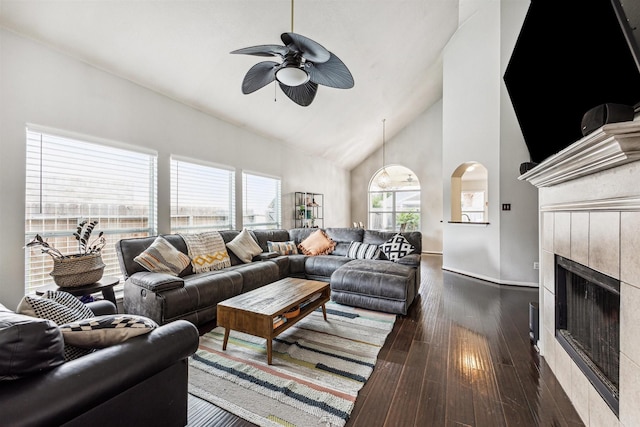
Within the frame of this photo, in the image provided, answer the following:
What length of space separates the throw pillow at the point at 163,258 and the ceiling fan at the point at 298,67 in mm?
1930

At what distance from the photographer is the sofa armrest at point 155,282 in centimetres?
245

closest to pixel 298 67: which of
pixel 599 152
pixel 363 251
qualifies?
pixel 599 152

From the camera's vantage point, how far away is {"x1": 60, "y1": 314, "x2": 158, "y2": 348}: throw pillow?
1103mm

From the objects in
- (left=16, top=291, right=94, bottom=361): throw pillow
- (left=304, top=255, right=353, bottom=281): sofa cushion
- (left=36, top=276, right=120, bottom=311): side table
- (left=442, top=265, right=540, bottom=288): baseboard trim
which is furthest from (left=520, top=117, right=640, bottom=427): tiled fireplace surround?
(left=36, top=276, right=120, bottom=311): side table

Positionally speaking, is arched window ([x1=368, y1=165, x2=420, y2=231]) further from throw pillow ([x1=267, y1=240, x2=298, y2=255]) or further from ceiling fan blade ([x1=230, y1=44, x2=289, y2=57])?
ceiling fan blade ([x1=230, y1=44, x2=289, y2=57])

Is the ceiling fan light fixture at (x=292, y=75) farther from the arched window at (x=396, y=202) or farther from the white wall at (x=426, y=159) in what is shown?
the white wall at (x=426, y=159)

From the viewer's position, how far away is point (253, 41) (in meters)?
3.23

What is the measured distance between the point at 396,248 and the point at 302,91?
2.50m

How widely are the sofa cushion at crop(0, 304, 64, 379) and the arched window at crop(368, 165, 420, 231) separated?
807 centimetres

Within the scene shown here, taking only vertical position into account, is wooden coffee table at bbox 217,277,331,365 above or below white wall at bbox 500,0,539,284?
below

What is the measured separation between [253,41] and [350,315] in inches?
133

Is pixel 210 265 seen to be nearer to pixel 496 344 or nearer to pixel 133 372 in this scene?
pixel 133 372

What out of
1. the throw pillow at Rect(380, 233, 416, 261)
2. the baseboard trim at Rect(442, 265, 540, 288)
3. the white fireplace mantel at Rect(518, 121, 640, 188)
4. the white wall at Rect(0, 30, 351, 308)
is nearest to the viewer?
the white fireplace mantel at Rect(518, 121, 640, 188)

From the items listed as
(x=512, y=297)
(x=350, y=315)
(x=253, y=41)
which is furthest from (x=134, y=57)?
(x=512, y=297)
